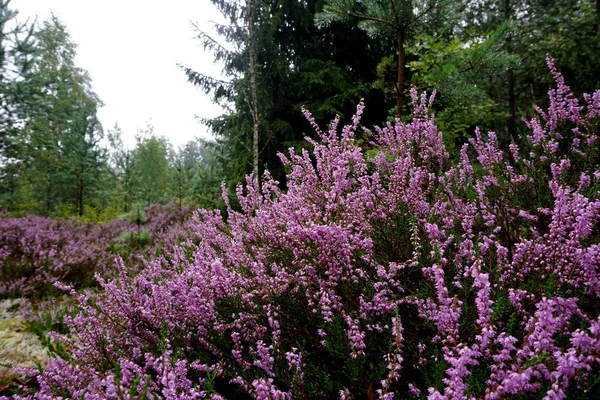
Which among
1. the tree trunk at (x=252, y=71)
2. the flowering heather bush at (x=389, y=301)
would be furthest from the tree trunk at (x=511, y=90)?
the flowering heather bush at (x=389, y=301)

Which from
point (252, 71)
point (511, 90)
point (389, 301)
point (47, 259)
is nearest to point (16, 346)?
point (47, 259)

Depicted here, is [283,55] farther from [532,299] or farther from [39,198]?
[39,198]

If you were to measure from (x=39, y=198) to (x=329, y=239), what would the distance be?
23555mm

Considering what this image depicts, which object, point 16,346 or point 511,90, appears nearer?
point 16,346

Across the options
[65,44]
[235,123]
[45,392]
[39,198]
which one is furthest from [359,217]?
[65,44]

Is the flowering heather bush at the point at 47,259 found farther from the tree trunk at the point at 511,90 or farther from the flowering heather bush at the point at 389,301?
the tree trunk at the point at 511,90

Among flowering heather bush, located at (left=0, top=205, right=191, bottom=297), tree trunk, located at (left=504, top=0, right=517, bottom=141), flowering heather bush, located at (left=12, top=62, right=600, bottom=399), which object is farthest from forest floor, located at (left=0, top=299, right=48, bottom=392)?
tree trunk, located at (left=504, top=0, right=517, bottom=141)

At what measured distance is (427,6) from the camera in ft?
14.0

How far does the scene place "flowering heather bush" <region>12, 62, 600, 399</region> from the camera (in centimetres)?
108

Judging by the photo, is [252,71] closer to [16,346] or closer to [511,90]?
[511,90]

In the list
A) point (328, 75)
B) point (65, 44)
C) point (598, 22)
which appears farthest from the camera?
point (65, 44)

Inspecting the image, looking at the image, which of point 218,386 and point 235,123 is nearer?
point 218,386

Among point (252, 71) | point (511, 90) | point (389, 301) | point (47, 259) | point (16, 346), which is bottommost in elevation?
point (16, 346)

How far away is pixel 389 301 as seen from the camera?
4.90ft
